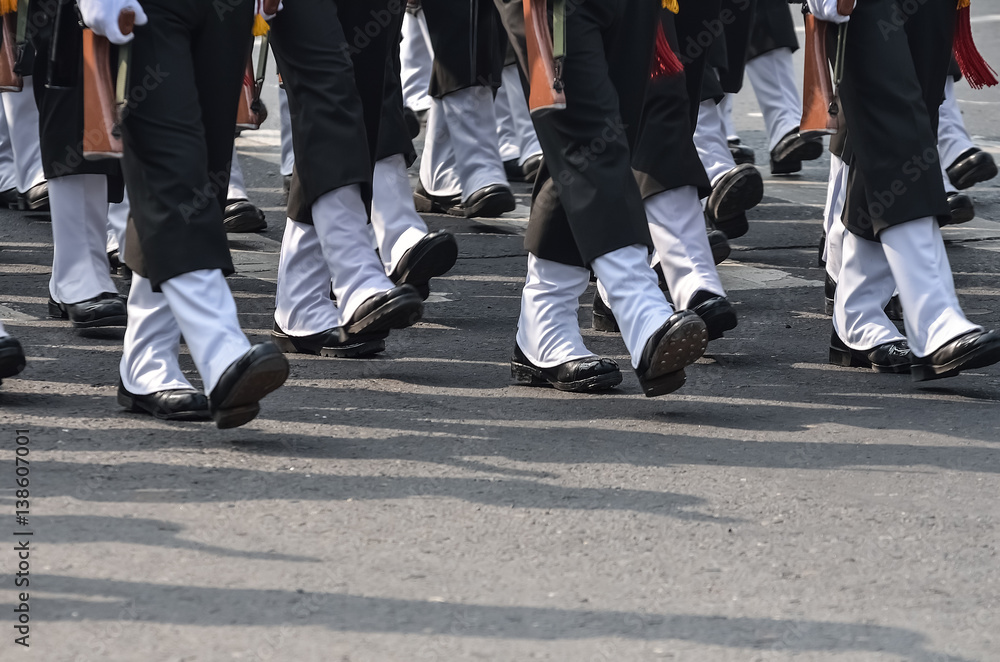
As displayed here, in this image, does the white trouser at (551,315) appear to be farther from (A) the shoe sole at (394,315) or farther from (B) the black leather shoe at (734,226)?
(B) the black leather shoe at (734,226)

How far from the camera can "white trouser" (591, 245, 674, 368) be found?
3980 mm

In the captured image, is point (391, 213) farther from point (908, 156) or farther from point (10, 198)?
point (10, 198)

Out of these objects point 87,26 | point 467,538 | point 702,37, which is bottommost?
point 467,538

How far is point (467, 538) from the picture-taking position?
3.13 meters

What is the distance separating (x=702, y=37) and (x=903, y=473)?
6.61 feet

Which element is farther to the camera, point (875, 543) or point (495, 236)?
point (495, 236)

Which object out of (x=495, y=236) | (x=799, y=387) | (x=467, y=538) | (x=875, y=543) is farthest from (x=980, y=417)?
(x=495, y=236)

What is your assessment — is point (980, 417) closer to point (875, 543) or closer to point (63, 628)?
point (875, 543)

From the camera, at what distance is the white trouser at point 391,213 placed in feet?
17.0

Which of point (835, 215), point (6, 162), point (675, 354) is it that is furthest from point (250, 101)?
point (6, 162)

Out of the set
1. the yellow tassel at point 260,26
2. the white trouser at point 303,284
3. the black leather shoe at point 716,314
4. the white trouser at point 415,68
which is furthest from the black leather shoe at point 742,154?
the yellow tassel at point 260,26

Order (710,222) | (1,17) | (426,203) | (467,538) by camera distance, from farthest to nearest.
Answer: (426,203)
(710,222)
(1,17)
(467,538)

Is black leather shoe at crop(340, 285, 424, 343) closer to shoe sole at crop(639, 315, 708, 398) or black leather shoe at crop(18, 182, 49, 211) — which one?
shoe sole at crop(639, 315, 708, 398)

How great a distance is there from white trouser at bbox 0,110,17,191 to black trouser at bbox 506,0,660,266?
3.44 metres
